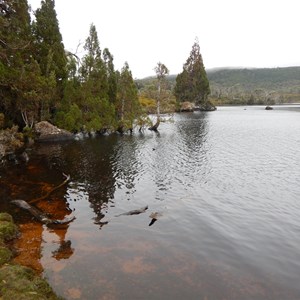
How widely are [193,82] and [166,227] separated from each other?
540 feet

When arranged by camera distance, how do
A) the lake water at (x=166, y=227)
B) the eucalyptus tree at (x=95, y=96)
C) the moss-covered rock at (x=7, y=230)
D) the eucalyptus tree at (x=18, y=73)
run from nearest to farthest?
the lake water at (x=166, y=227) → the moss-covered rock at (x=7, y=230) → the eucalyptus tree at (x=18, y=73) → the eucalyptus tree at (x=95, y=96)

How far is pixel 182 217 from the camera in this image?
78.8 feet

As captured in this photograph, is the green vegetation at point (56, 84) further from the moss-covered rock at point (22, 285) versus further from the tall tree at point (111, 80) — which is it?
the moss-covered rock at point (22, 285)

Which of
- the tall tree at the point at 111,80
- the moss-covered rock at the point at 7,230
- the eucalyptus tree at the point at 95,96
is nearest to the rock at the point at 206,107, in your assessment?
the tall tree at the point at 111,80

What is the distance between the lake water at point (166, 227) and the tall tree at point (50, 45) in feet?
79.0

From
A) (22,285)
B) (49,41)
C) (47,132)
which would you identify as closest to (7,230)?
(22,285)

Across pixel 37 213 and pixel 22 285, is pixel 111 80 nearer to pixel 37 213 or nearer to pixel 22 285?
pixel 37 213

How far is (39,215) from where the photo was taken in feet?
74.9

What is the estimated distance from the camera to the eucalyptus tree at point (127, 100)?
72.7m

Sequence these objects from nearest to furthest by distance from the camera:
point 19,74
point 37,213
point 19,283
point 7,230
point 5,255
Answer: point 19,283
point 5,255
point 7,230
point 37,213
point 19,74

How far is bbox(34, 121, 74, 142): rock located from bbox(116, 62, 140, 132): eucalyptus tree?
17932 millimetres

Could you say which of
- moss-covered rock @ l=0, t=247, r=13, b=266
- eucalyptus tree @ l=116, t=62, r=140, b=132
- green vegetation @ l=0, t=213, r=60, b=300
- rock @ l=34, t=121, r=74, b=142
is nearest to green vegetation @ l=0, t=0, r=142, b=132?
eucalyptus tree @ l=116, t=62, r=140, b=132

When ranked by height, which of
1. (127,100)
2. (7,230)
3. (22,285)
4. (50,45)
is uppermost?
(50,45)

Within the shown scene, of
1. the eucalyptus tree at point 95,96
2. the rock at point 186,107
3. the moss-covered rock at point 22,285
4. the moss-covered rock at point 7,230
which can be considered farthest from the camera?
the rock at point 186,107
